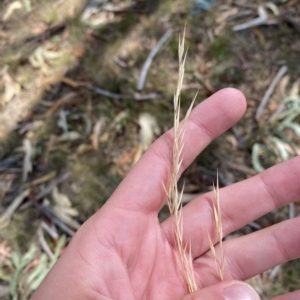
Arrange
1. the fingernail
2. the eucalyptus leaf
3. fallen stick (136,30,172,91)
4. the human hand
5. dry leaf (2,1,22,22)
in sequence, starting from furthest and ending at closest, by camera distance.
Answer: dry leaf (2,1,22,22)
fallen stick (136,30,172,91)
the eucalyptus leaf
the human hand
the fingernail

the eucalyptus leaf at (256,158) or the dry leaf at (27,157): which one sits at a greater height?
the dry leaf at (27,157)

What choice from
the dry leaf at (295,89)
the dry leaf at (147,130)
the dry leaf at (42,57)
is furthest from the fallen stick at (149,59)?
the dry leaf at (295,89)

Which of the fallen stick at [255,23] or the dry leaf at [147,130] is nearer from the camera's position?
the dry leaf at [147,130]

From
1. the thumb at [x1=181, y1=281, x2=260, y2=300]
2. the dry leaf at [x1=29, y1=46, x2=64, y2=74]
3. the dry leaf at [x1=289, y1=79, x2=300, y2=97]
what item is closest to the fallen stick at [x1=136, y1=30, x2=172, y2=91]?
the dry leaf at [x1=29, y1=46, x2=64, y2=74]

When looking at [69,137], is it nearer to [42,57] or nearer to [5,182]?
[5,182]

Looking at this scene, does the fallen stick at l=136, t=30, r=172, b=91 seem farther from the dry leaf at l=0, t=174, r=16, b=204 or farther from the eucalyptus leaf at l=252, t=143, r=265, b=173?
the dry leaf at l=0, t=174, r=16, b=204

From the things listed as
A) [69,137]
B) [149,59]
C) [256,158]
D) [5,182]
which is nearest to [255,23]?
[149,59]

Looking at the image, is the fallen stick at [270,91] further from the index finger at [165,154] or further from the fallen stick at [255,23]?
the index finger at [165,154]
